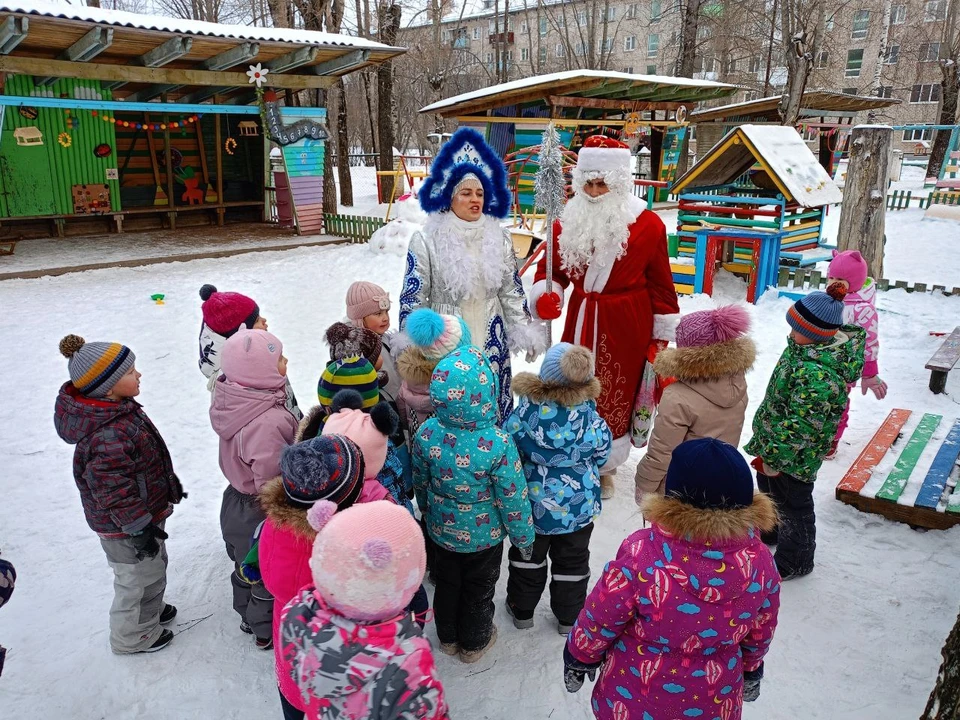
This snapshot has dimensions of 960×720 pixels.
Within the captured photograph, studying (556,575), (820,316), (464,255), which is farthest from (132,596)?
(820,316)

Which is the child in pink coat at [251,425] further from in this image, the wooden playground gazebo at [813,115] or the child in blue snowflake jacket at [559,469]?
the wooden playground gazebo at [813,115]

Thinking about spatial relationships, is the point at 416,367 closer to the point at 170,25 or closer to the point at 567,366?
the point at 567,366

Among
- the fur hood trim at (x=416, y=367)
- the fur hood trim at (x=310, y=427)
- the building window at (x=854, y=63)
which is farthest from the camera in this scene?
the building window at (x=854, y=63)

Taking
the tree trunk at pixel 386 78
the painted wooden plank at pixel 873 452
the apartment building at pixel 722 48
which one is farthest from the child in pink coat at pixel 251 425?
the apartment building at pixel 722 48

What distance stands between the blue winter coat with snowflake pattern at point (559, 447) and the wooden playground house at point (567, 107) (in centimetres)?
997

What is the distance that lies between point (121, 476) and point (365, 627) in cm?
145

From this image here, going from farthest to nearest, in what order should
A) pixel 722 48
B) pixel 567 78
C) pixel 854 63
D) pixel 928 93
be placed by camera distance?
pixel 854 63, pixel 928 93, pixel 722 48, pixel 567 78

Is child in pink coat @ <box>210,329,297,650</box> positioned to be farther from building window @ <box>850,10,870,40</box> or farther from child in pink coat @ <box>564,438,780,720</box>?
building window @ <box>850,10,870,40</box>

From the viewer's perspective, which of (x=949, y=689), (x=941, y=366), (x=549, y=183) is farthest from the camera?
(x=941, y=366)

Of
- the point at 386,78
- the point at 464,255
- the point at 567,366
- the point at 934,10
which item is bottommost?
the point at 567,366

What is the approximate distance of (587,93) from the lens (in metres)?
14.3

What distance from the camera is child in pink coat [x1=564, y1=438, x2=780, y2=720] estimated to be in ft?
5.63

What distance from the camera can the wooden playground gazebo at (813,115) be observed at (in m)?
15.3

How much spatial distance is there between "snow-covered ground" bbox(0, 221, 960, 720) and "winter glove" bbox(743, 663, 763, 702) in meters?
0.57
